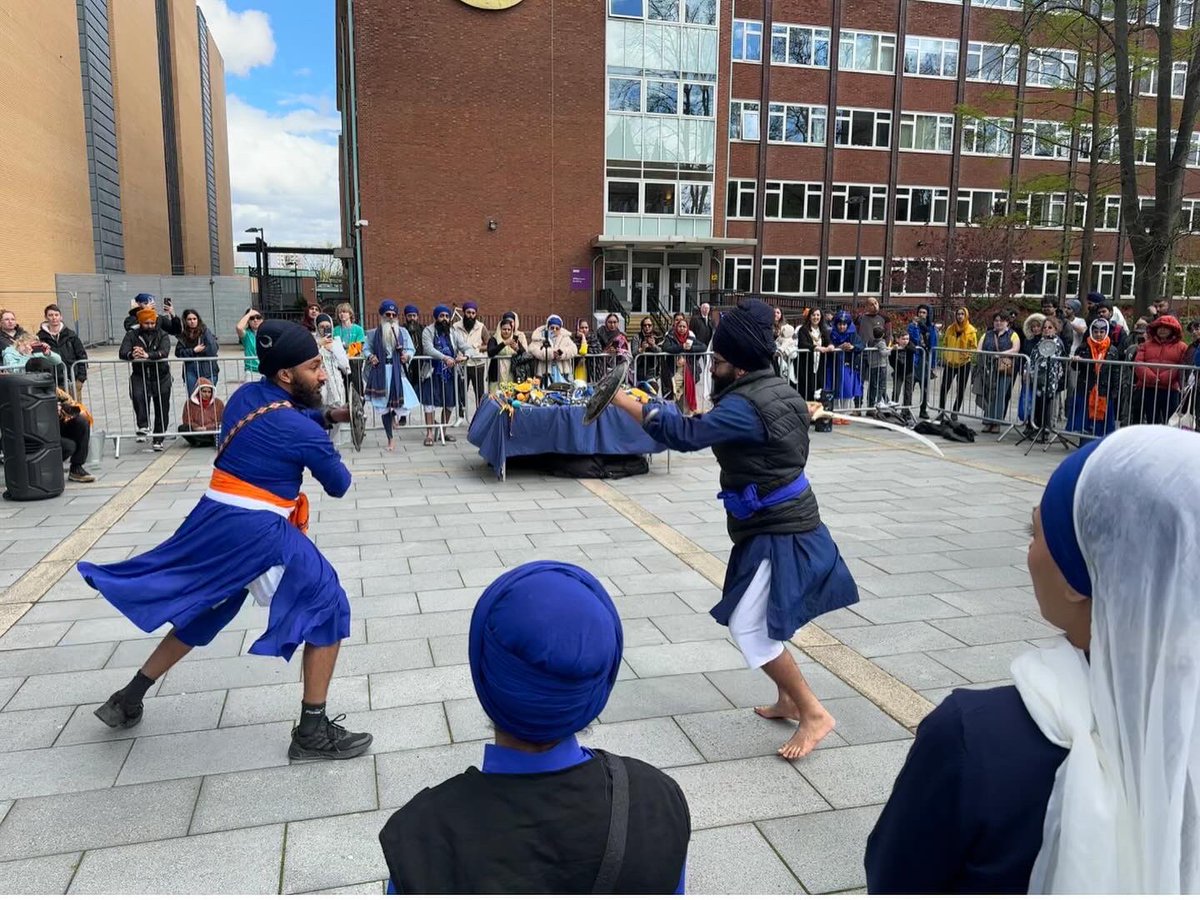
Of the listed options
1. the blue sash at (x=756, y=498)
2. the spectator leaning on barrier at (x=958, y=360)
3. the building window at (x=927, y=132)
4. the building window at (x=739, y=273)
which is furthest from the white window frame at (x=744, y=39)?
the blue sash at (x=756, y=498)

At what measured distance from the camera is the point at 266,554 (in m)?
3.44

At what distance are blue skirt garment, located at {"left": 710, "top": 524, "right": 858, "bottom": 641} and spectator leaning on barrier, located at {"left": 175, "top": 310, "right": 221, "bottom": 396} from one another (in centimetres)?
995

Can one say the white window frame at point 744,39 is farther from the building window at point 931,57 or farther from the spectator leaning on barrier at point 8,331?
the spectator leaning on barrier at point 8,331

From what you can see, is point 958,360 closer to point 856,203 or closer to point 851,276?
point 856,203

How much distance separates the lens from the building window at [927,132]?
38.1 m

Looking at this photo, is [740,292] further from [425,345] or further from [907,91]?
[425,345]

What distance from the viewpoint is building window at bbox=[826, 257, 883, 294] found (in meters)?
38.1

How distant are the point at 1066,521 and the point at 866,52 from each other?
135 ft

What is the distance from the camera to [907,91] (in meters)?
37.7

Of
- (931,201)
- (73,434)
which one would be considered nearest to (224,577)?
(73,434)

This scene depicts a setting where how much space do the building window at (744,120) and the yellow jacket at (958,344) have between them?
933 inches

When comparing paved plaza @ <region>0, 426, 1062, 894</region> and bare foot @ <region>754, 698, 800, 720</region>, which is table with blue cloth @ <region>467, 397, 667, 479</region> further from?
bare foot @ <region>754, 698, 800, 720</region>

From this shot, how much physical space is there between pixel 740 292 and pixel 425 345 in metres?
25.4

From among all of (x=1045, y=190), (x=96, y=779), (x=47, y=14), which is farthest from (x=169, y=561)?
(x=47, y=14)
